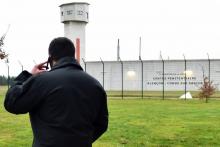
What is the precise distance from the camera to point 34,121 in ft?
11.7

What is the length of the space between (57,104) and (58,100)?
0.10 ft

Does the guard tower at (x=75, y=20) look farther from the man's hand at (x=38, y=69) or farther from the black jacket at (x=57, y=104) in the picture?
the black jacket at (x=57, y=104)

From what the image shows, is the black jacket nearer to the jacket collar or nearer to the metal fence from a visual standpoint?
the jacket collar

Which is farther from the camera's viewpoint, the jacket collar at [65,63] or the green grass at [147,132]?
the green grass at [147,132]

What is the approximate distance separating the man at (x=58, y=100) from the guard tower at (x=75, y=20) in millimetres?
57470

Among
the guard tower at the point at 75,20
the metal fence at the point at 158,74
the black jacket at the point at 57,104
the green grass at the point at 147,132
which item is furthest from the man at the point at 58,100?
the guard tower at the point at 75,20

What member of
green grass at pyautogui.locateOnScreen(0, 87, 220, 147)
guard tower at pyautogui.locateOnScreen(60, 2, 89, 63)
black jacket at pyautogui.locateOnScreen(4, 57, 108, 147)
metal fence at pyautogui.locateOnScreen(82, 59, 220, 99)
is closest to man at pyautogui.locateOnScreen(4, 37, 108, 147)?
black jacket at pyautogui.locateOnScreen(4, 57, 108, 147)

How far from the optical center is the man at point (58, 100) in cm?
344

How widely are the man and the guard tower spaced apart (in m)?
57.5

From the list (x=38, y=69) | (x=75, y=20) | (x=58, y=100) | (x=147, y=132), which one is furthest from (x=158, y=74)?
(x=58, y=100)

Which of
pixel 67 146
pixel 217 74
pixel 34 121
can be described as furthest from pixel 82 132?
pixel 217 74

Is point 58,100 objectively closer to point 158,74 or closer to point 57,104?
point 57,104

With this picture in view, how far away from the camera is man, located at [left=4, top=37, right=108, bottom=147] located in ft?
11.3

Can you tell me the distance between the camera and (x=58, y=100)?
3.48 metres
